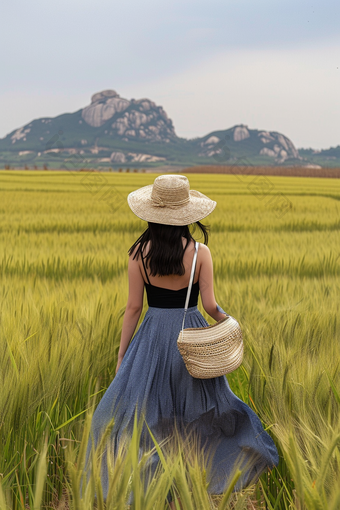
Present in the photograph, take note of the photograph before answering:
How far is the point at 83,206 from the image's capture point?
39.2 ft

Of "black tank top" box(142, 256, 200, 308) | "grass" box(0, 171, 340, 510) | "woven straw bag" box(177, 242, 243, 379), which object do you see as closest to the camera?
"grass" box(0, 171, 340, 510)

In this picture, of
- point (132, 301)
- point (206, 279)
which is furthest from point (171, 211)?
point (132, 301)

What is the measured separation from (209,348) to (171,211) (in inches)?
19.9

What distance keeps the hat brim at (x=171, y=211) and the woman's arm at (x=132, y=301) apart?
19 cm

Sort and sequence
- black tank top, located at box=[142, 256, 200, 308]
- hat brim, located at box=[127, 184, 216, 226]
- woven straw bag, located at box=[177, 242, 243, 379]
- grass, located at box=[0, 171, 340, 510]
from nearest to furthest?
1. grass, located at box=[0, 171, 340, 510]
2. woven straw bag, located at box=[177, 242, 243, 379]
3. hat brim, located at box=[127, 184, 216, 226]
4. black tank top, located at box=[142, 256, 200, 308]

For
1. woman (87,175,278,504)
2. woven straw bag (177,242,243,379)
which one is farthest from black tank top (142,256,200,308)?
woven straw bag (177,242,243,379)

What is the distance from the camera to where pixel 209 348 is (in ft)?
5.01

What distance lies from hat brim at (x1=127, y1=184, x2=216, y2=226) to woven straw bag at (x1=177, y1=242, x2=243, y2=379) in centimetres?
39

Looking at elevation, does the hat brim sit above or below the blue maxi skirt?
above

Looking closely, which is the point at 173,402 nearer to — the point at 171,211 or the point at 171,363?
the point at 171,363

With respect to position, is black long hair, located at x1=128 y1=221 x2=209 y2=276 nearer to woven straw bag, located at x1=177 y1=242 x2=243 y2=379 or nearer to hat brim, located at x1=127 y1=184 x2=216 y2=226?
hat brim, located at x1=127 y1=184 x2=216 y2=226

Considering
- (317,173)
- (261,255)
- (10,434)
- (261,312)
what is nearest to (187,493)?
(10,434)

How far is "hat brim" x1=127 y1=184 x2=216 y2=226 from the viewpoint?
1632 mm

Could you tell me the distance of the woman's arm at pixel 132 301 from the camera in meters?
1.74
